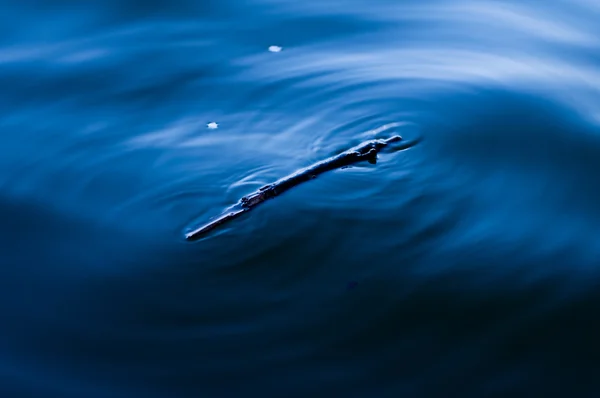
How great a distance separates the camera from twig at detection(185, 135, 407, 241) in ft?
6.29

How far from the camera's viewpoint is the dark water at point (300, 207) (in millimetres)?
1619

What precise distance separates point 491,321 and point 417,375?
25cm

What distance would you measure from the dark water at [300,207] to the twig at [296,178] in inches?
1.1

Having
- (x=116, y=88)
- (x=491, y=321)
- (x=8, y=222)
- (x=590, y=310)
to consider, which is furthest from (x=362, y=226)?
(x=116, y=88)

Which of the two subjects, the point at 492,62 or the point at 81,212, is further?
the point at 492,62

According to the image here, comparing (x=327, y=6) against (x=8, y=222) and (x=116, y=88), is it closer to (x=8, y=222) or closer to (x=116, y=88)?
(x=116, y=88)

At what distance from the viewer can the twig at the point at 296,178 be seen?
6.29ft

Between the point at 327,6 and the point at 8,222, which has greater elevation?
the point at 327,6

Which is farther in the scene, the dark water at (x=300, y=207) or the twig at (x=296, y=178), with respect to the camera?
the twig at (x=296, y=178)

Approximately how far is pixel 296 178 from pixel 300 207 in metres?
0.09

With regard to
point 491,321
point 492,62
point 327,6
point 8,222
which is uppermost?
point 327,6

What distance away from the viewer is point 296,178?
6.74ft

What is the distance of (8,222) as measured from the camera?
203 centimetres

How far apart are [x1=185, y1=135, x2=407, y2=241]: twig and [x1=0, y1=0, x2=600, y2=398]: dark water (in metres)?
0.03
